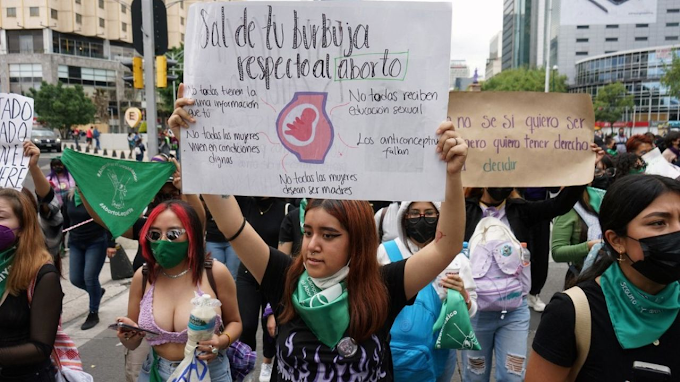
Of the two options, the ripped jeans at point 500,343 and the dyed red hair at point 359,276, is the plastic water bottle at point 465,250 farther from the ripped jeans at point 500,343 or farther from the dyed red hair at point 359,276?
the dyed red hair at point 359,276

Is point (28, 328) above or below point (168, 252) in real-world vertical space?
below

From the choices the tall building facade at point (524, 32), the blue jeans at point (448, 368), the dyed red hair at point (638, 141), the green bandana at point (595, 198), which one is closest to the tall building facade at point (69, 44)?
the dyed red hair at point (638, 141)

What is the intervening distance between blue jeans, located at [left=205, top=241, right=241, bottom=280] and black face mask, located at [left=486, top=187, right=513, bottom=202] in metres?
2.61

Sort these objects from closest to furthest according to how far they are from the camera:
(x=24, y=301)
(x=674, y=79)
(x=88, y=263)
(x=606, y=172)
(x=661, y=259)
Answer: (x=661, y=259)
(x=24, y=301)
(x=88, y=263)
(x=606, y=172)
(x=674, y=79)

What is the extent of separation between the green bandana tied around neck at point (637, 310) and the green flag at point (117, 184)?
349cm

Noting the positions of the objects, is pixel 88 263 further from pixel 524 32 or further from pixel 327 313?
pixel 524 32

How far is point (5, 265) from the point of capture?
2676mm

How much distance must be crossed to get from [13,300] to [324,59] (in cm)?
193

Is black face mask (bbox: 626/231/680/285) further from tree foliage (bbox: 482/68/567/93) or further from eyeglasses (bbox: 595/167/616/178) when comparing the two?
tree foliage (bbox: 482/68/567/93)

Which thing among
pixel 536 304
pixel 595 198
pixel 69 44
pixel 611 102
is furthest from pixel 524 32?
pixel 595 198

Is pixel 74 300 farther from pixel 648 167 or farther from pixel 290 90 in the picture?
pixel 648 167

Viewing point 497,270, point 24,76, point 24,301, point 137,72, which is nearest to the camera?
point 24,301

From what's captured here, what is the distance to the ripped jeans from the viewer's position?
3539mm

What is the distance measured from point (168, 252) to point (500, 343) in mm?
2244
